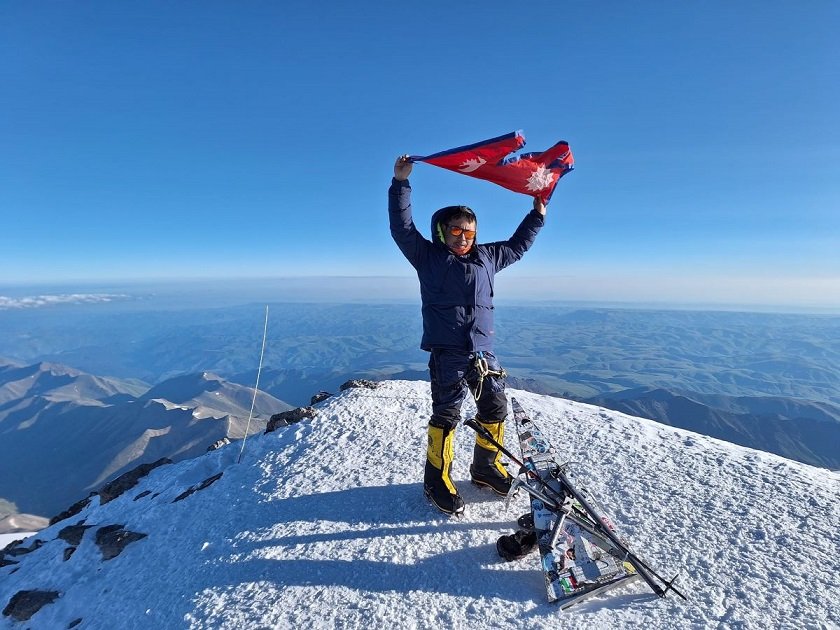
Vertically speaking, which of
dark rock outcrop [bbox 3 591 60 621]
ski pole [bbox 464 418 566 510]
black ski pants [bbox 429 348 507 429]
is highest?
black ski pants [bbox 429 348 507 429]

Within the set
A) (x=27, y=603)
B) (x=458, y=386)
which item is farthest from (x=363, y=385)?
(x=27, y=603)

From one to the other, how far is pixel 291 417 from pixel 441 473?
6797 mm

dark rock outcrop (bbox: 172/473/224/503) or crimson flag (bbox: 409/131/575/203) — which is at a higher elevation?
crimson flag (bbox: 409/131/575/203)

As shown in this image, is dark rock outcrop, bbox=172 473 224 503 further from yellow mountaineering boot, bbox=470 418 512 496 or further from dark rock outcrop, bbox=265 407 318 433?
yellow mountaineering boot, bbox=470 418 512 496

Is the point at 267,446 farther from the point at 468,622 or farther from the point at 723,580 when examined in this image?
the point at 723,580

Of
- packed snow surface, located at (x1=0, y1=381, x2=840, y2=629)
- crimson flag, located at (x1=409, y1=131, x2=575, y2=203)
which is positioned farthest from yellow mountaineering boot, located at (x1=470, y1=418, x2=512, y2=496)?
crimson flag, located at (x1=409, y1=131, x2=575, y2=203)

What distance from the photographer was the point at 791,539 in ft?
18.8

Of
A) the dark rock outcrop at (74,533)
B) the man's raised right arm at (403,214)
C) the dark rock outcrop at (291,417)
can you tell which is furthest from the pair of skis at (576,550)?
the dark rock outcrop at (74,533)

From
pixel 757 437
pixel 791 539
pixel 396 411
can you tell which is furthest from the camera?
pixel 757 437

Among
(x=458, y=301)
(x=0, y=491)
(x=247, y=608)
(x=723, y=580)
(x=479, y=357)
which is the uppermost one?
(x=458, y=301)

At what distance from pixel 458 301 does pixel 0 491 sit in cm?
23984

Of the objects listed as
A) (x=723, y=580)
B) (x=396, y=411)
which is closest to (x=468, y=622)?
(x=723, y=580)

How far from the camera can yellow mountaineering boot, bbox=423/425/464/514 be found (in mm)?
6520

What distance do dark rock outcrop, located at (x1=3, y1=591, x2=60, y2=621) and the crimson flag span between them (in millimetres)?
10714
